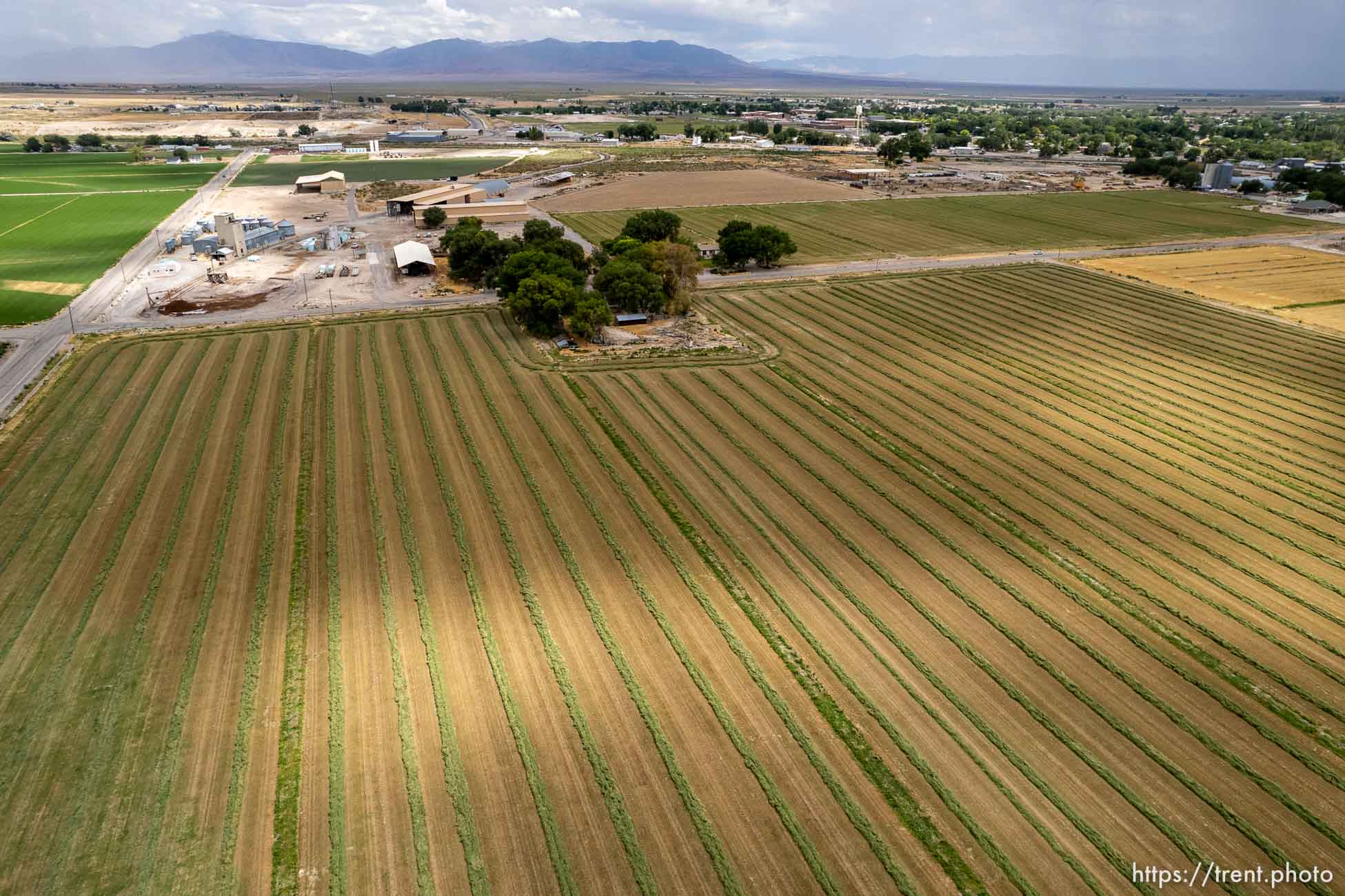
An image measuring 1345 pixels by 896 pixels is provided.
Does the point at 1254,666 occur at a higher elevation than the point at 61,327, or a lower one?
lower

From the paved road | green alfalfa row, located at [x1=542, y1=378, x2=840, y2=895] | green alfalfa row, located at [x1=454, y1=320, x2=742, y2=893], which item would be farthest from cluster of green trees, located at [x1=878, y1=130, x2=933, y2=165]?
green alfalfa row, located at [x1=542, y1=378, x2=840, y2=895]

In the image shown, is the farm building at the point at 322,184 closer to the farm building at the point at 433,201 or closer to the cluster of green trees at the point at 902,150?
the farm building at the point at 433,201

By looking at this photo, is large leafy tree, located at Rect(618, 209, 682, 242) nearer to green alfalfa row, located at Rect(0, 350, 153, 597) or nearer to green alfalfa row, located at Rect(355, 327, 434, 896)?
green alfalfa row, located at Rect(0, 350, 153, 597)

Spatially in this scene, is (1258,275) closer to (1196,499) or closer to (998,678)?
(1196,499)

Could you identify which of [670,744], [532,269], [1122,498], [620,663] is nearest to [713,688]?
[670,744]

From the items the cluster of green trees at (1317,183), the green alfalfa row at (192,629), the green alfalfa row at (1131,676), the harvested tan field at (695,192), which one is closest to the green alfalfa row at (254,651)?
the green alfalfa row at (192,629)

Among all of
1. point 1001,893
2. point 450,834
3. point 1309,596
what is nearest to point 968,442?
point 1309,596

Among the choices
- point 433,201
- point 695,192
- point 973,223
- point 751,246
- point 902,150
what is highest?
point 902,150

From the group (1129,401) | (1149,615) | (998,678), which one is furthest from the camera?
(1129,401)
